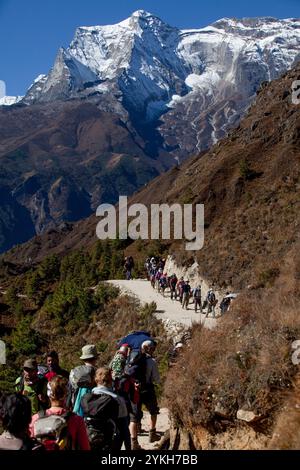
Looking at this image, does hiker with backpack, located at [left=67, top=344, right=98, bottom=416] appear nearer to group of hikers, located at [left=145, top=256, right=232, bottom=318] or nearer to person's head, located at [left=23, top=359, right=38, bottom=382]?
person's head, located at [left=23, top=359, right=38, bottom=382]

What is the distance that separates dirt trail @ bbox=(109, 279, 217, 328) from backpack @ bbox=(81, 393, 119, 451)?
13.2 metres

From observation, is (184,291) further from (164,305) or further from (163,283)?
(163,283)

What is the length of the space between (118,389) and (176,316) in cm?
1590

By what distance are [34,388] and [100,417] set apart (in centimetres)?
151

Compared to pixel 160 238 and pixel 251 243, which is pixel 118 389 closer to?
pixel 251 243

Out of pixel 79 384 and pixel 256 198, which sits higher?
pixel 256 198

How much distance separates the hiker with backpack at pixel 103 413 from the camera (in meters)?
6.89

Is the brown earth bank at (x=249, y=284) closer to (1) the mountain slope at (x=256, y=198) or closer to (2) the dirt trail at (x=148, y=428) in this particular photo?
(1) the mountain slope at (x=256, y=198)

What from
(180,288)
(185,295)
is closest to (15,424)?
(185,295)

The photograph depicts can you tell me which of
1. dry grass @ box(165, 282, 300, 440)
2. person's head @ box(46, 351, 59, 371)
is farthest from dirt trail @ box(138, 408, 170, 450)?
person's head @ box(46, 351, 59, 371)

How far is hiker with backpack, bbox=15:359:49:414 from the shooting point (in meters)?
8.00

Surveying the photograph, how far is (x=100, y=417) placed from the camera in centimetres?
692

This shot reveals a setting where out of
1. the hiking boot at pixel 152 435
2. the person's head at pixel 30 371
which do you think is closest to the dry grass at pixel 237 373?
the hiking boot at pixel 152 435
